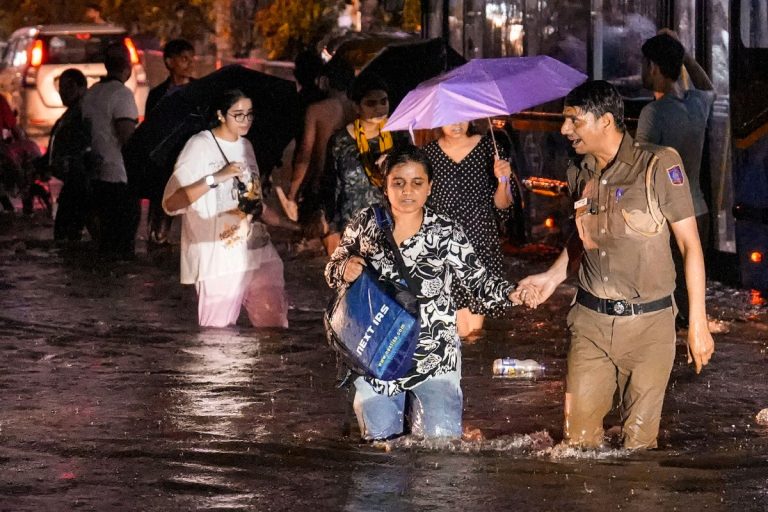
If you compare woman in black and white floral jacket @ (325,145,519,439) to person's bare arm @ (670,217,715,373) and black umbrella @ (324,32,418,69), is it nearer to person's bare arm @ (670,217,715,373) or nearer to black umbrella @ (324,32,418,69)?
person's bare arm @ (670,217,715,373)

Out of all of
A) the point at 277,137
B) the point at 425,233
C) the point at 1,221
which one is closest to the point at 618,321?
the point at 425,233

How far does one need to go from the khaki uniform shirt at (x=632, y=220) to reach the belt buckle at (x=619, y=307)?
2cm

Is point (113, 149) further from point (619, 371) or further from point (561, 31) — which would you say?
point (619, 371)

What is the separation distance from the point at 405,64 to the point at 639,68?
196cm

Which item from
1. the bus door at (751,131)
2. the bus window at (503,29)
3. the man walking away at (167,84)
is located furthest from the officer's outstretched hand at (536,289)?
the bus window at (503,29)

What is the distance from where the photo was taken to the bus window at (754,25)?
1112 cm

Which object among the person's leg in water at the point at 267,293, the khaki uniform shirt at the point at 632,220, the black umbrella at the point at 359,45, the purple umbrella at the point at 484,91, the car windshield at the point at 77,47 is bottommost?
the person's leg in water at the point at 267,293

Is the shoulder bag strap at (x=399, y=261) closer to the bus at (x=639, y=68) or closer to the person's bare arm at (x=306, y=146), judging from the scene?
the bus at (x=639, y=68)

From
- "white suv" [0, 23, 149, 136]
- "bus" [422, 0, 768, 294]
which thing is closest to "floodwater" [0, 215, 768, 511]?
"bus" [422, 0, 768, 294]

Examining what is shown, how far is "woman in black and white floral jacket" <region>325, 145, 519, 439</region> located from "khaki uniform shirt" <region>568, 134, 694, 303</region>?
1.54 ft

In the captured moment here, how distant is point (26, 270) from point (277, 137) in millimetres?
3399

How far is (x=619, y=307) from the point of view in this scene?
6.88m

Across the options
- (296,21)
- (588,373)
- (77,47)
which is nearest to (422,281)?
(588,373)

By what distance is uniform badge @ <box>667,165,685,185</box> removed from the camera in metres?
6.67
